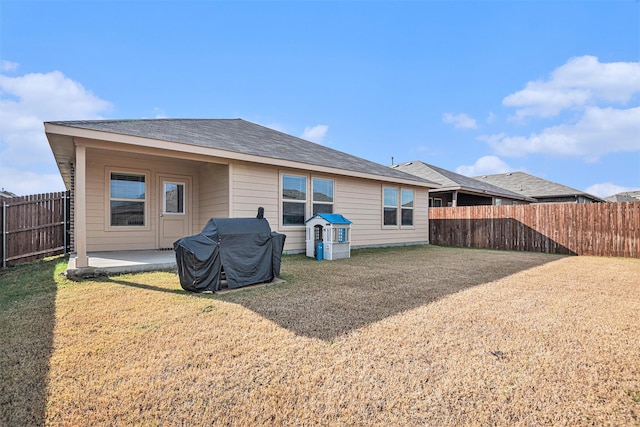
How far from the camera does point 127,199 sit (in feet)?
26.4

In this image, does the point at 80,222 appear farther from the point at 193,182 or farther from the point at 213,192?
the point at 193,182

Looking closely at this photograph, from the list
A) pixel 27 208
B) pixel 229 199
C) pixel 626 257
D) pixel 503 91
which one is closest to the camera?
pixel 229 199

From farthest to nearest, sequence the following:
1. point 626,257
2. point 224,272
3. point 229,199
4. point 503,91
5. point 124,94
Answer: point 503,91 < point 124,94 < point 626,257 < point 229,199 < point 224,272

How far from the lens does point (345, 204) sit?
32.3ft

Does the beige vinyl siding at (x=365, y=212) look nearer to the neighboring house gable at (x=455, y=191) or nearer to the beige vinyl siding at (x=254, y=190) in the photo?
the beige vinyl siding at (x=254, y=190)

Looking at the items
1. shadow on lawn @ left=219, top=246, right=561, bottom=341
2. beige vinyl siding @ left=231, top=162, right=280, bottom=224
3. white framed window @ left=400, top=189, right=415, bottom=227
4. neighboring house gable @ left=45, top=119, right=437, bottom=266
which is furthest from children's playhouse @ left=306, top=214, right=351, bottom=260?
white framed window @ left=400, top=189, right=415, bottom=227

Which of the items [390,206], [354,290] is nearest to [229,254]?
[354,290]

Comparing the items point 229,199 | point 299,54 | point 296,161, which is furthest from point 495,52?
point 229,199

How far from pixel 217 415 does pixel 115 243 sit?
7.85m

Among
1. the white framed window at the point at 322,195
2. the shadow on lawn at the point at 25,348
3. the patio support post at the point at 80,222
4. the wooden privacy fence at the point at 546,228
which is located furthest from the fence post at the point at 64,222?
the wooden privacy fence at the point at 546,228

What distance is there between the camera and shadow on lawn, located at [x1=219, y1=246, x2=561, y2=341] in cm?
339

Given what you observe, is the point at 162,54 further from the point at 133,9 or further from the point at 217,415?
the point at 217,415

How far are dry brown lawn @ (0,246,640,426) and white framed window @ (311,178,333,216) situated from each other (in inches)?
185

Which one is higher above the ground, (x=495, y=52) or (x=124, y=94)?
(x=495, y=52)
